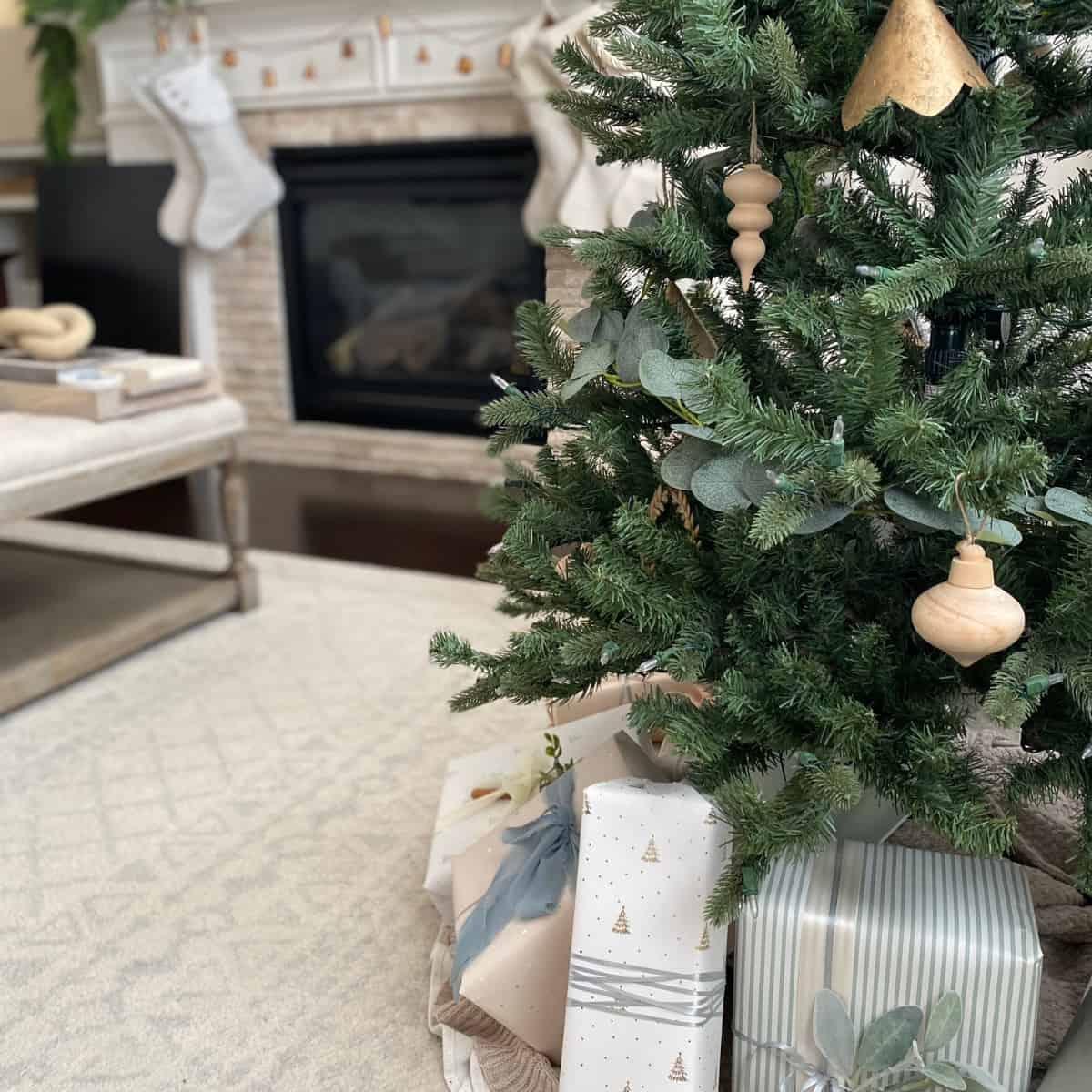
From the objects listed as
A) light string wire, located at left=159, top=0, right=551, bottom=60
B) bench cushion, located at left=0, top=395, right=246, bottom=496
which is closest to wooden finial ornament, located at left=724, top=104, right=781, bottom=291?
bench cushion, located at left=0, top=395, right=246, bottom=496

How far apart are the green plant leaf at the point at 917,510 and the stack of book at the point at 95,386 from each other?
1770mm

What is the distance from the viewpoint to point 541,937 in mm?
1191

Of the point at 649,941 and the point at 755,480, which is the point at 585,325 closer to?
the point at 755,480

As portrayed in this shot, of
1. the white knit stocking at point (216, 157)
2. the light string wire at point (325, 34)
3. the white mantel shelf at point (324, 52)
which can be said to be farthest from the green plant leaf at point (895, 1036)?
the white knit stocking at point (216, 157)

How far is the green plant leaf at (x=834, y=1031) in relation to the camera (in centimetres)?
104

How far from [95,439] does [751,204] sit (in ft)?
5.18

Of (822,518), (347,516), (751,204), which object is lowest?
(347,516)

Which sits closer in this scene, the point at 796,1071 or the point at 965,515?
the point at 965,515

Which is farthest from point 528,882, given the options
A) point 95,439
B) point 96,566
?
point 96,566

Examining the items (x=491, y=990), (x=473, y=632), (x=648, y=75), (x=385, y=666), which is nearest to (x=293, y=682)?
(x=385, y=666)

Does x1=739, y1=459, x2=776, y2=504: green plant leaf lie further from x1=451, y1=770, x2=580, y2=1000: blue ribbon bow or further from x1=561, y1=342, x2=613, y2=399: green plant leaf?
x1=451, y1=770, x2=580, y2=1000: blue ribbon bow

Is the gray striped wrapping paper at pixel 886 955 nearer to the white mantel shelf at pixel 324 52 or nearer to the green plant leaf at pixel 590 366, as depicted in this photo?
the green plant leaf at pixel 590 366

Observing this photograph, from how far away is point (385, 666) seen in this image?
2.33 metres

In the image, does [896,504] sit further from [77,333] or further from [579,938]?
[77,333]
